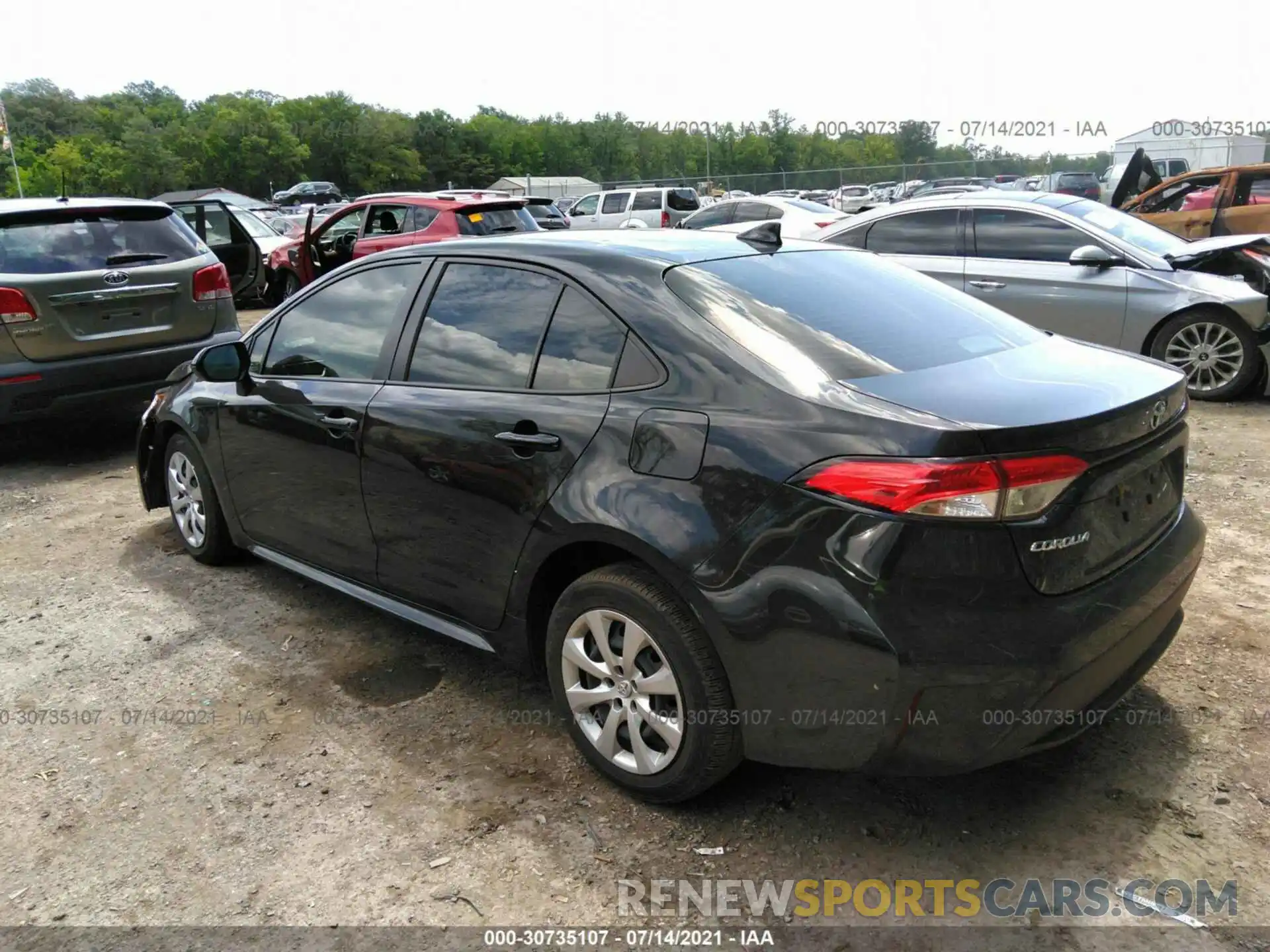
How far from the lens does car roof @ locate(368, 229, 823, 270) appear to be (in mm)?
3016

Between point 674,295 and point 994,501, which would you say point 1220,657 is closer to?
point 994,501

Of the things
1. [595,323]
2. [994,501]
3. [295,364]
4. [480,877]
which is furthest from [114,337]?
[994,501]

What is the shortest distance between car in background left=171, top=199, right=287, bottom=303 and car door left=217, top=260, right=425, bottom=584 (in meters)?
7.50

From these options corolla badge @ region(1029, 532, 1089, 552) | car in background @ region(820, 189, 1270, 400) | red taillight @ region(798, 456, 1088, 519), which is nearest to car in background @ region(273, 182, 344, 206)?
car in background @ region(820, 189, 1270, 400)

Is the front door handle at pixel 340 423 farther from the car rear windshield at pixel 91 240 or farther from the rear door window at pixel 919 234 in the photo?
the rear door window at pixel 919 234

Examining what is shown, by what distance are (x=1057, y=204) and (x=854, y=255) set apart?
16.7ft

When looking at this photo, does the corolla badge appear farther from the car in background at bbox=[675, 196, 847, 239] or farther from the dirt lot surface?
the car in background at bbox=[675, 196, 847, 239]

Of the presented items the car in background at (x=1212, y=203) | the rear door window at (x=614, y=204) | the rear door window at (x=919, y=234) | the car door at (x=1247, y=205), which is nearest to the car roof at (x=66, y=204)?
the rear door window at (x=919, y=234)

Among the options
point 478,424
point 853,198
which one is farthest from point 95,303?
point 853,198

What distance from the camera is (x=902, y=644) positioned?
7.15 ft

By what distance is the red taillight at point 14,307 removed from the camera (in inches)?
240

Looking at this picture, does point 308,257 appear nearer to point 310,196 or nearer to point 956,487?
point 956,487

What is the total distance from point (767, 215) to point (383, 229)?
657cm

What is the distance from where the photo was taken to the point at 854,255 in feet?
11.4
